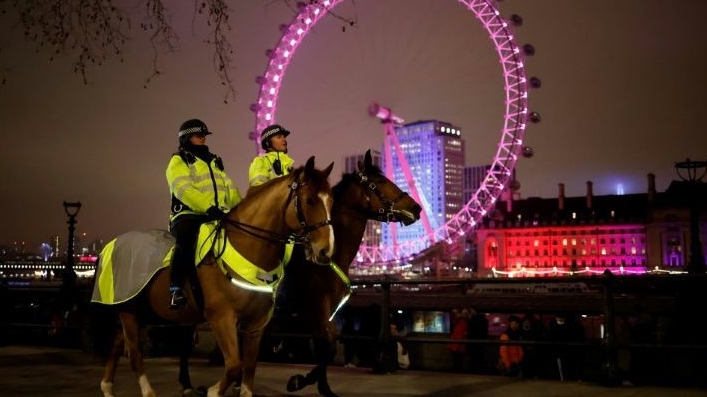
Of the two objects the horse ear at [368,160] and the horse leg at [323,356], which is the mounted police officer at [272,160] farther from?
the horse leg at [323,356]

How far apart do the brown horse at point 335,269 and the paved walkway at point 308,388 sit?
599 mm

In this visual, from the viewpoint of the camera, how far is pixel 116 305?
22.4 feet

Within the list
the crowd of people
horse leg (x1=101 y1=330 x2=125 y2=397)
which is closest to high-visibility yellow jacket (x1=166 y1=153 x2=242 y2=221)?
horse leg (x1=101 y1=330 x2=125 y2=397)

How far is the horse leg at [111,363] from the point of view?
23.0 feet

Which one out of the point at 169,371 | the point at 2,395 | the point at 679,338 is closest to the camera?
the point at 2,395

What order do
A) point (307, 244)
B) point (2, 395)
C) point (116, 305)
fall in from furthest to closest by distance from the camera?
point (2, 395) < point (116, 305) < point (307, 244)

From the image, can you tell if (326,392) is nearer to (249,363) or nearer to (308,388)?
(308,388)

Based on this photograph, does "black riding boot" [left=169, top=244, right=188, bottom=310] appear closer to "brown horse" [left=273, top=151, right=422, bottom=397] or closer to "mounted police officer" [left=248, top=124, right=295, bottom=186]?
"brown horse" [left=273, top=151, right=422, bottom=397]

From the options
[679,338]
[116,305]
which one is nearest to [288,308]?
[116,305]

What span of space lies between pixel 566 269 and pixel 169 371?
415ft

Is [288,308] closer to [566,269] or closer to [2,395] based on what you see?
[2,395]

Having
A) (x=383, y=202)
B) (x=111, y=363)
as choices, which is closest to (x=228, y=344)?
(x=111, y=363)

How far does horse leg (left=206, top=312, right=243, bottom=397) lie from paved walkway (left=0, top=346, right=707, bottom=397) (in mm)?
1680

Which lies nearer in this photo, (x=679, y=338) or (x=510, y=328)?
(x=679, y=338)
